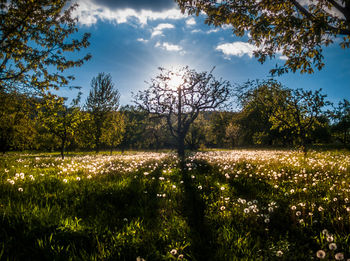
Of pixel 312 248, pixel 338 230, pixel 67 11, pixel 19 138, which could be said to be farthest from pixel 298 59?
pixel 19 138

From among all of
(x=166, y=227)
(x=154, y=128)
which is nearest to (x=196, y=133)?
(x=154, y=128)

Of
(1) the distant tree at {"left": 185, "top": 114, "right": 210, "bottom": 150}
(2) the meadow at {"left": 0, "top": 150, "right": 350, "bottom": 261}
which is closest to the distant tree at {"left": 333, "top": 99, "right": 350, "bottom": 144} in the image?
(1) the distant tree at {"left": 185, "top": 114, "right": 210, "bottom": 150}

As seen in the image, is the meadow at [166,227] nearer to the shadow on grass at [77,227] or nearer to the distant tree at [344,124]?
the shadow on grass at [77,227]

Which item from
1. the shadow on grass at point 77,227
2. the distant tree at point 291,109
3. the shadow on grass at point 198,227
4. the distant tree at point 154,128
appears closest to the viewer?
the shadow on grass at point 77,227

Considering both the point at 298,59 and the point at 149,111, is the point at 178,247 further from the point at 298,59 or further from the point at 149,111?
the point at 149,111

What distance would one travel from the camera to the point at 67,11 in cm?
844

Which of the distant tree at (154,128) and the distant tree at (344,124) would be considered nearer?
the distant tree at (154,128)

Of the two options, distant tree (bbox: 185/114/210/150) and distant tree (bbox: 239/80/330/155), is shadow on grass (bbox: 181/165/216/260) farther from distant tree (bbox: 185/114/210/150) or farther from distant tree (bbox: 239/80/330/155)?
distant tree (bbox: 185/114/210/150)

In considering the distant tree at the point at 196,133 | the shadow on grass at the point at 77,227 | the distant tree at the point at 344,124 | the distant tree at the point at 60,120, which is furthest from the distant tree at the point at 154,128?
the distant tree at the point at 344,124

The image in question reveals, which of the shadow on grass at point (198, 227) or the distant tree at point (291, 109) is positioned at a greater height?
the distant tree at point (291, 109)

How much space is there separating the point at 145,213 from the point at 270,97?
14.4 meters

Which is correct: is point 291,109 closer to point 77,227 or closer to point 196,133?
point 77,227

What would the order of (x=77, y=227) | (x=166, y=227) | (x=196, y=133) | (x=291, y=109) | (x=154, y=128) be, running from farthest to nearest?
(x=196, y=133) → (x=154, y=128) → (x=291, y=109) → (x=166, y=227) → (x=77, y=227)

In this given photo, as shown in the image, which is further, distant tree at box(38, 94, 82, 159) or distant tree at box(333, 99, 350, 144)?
distant tree at box(333, 99, 350, 144)
